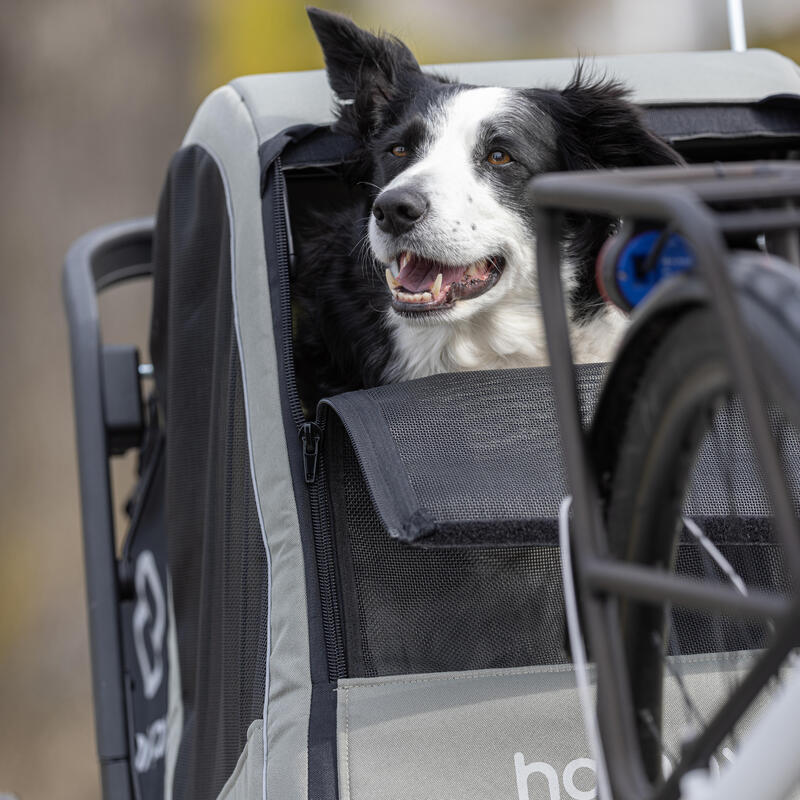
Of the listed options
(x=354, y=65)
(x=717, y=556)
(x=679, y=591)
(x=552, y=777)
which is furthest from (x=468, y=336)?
(x=679, y=591)

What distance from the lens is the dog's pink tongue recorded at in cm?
145

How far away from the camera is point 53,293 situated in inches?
128

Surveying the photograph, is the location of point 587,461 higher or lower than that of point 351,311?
lower

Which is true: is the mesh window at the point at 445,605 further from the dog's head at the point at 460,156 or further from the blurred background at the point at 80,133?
the blurred background at the point at 80,133

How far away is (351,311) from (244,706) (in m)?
0.57

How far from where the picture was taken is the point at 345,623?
1.04m

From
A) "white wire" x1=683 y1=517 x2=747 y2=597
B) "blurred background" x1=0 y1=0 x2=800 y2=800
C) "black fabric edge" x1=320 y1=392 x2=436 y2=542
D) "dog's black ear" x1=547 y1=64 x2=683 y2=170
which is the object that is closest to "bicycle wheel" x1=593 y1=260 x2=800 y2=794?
"white wire" x1=683 y1=517 x2=747 y2=597

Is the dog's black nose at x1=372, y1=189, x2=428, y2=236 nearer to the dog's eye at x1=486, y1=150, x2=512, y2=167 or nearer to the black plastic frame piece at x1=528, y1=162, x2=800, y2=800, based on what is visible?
the dog's eye at x1=486, y1=150, x2=512, y2=167

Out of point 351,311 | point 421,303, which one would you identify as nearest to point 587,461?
point 421,303

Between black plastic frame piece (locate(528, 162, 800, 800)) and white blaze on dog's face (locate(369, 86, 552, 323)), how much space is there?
0.81 metres

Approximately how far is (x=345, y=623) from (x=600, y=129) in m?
0.72

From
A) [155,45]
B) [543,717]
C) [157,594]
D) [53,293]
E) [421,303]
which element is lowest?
[543,717]

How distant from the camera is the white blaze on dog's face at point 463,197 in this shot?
1388 mm

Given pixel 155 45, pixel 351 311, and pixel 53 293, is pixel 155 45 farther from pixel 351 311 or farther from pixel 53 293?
pixel 351 311
